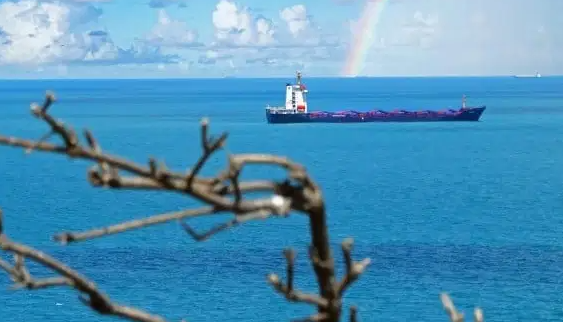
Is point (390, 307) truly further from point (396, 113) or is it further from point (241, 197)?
point (396, 113)

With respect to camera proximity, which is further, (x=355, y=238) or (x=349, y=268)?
(x=355, y=238)

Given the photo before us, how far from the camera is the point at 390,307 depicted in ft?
130

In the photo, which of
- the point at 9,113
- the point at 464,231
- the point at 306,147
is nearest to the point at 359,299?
the point at 464,231

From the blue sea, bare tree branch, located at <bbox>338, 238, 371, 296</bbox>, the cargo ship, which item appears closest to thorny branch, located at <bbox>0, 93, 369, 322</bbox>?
bare tree branch, located at <bbox>338, 238, 371, 296</bbox>

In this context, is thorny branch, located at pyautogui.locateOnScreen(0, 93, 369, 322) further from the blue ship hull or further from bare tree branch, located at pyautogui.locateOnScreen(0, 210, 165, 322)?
the blue ship hull

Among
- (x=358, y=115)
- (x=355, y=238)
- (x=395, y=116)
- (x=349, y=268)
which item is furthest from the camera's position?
(x=358, y=115)

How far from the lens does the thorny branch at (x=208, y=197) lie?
5.99 feet

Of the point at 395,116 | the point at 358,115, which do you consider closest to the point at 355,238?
the point at 395,116

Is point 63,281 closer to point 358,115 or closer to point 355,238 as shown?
point 355,238

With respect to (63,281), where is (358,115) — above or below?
below

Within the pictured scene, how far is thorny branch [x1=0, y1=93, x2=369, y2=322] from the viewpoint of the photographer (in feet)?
5.99

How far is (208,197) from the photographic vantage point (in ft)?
6.40

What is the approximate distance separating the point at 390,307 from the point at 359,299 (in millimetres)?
1977

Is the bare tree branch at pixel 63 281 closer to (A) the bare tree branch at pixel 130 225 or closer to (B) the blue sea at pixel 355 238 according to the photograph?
(A) the bare tree branch at pixel 130 225
